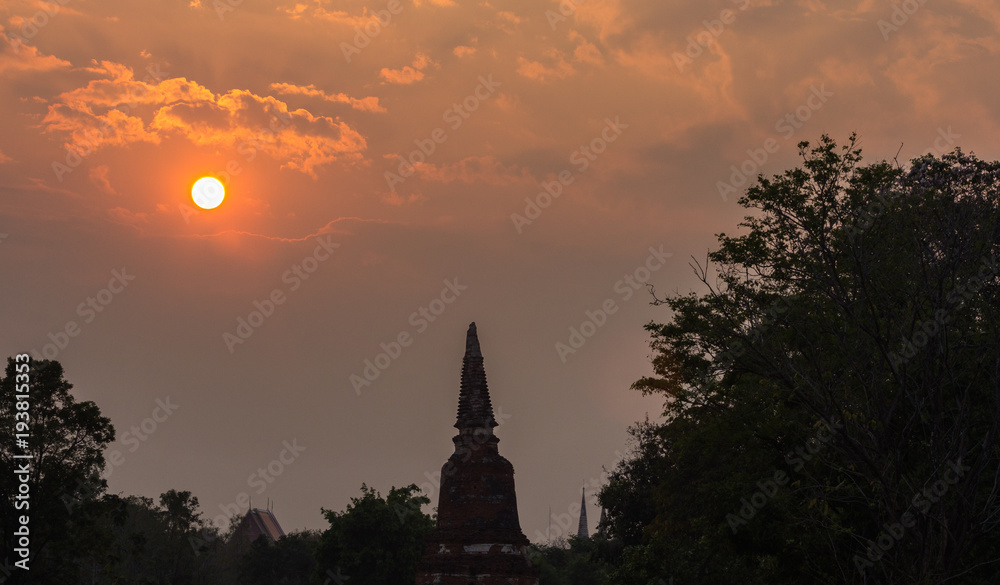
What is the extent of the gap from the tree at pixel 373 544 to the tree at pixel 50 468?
24.6 m

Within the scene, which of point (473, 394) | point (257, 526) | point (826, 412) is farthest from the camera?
point (257, 526)

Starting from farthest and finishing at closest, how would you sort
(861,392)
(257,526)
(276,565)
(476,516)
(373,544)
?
(257,526)
(276,565)
(373,544)
(476,516)
(861,392)

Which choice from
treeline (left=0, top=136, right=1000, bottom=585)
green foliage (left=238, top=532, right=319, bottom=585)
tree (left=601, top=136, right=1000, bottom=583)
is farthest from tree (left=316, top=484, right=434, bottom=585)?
tree (left=601, top=136, right=1000, bottom=583)

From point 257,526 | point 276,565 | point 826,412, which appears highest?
point 257,526

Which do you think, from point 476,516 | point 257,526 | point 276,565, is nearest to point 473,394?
point 476,516

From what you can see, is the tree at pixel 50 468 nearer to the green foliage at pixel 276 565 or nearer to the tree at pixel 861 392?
the tree at pixel 861 392

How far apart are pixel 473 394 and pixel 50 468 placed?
51.0 ft

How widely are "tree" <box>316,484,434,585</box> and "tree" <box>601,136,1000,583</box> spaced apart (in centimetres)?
3349

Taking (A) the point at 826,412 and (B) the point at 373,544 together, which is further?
(B) the point at 373,544

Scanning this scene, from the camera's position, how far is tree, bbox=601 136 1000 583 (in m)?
17.0

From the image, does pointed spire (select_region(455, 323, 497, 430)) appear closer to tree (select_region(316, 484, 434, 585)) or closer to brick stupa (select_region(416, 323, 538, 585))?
brick stupa (select_region(416, 323, 538, 585))

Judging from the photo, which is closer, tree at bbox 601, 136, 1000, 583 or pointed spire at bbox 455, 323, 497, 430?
tree at bbox 601, 136, 1000, 583

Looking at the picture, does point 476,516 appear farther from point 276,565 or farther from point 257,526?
point 257,526

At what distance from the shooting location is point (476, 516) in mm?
31812
